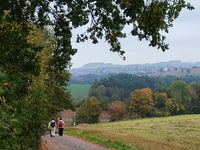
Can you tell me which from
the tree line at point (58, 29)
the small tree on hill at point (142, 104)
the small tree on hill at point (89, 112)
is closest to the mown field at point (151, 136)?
the tree line at point (58, 29)

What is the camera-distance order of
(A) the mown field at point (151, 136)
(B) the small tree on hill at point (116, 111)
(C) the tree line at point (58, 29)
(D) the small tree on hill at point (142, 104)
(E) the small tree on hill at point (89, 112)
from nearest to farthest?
(C) the tree line at point (58, 29)
(A) the mown field at point (151, 136)
(E) the small tree on hill at point (89, 112)
(D) the small tree on hill at point (142, 104)
(B) the small tree on hill at point (116, 111)

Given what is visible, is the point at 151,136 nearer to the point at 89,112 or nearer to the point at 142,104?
the point at 89,112

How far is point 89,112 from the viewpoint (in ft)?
422

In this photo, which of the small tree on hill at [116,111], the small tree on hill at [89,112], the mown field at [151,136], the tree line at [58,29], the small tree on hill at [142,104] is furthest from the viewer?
the small tree on hill at [116,111]

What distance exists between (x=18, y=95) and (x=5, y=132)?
5069 mm

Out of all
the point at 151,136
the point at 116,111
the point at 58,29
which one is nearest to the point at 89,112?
the point at 116,111

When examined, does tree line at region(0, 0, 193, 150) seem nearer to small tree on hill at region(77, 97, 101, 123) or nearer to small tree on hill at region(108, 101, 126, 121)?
small tree on hill at region(77, 97, 101, 123)

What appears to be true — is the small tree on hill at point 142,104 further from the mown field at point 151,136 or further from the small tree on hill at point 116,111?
the mown field at point 151,136

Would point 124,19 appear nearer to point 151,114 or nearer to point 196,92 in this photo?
point 151,114

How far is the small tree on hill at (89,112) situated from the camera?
128500 mm

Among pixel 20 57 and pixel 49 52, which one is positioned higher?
pixel 49 52

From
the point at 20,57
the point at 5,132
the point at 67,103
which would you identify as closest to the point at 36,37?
the point at 20,57

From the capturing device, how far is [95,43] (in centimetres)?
1184

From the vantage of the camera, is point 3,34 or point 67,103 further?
point 67,103
